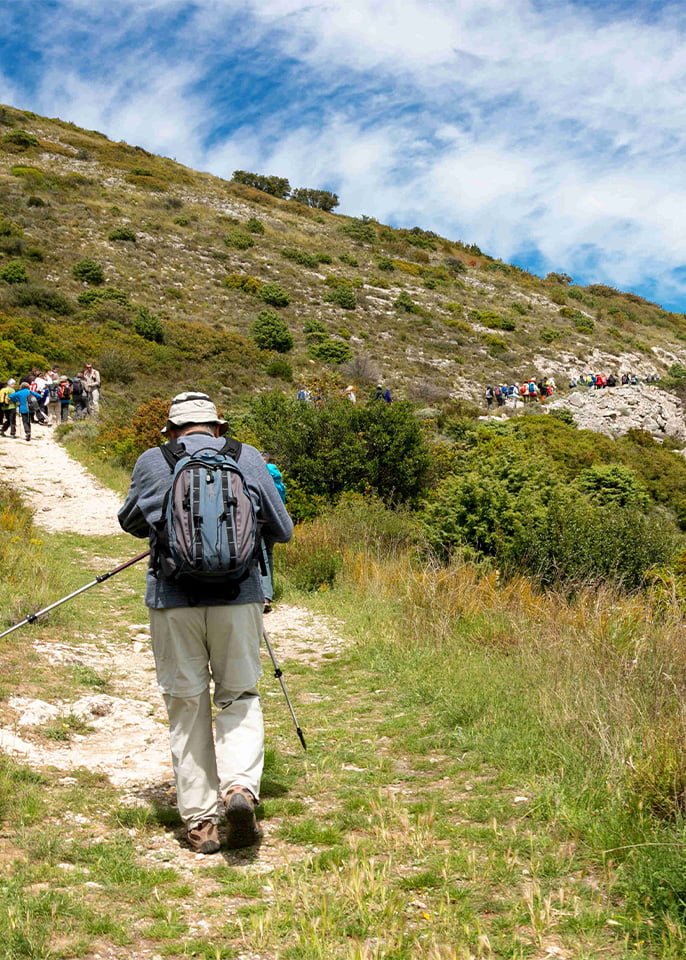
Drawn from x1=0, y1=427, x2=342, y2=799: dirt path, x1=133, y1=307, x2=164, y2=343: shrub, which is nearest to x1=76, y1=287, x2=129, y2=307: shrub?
x1=133, y1=307, x2=164, y2=343: shrub

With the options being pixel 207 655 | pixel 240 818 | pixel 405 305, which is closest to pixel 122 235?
pixel 405 305

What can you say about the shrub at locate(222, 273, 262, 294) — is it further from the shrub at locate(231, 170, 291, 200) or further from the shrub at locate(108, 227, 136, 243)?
the shrub at locate(231, 170, 291, 200)

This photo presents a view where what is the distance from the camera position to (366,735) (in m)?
4.99

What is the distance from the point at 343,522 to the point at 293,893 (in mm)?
7838

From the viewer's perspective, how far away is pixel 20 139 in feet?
173

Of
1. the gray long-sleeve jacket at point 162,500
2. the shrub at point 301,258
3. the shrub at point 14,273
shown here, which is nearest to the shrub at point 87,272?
the shrub at point 14,273

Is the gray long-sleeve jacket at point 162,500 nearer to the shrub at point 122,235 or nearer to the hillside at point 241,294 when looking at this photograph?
the hillside at point 241,294

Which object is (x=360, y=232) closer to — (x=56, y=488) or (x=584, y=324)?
(x=584, y=324)

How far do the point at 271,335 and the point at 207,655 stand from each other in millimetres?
33290

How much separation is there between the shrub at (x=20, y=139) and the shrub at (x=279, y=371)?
32359 millimetres

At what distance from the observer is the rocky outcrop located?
27.0m

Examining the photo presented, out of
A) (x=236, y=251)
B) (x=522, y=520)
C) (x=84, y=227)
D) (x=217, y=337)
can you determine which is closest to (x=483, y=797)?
(x=522, y=520)

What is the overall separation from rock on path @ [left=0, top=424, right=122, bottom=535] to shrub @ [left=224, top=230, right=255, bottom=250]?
3104 centimetres

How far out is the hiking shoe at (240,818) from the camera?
3205 millimetres
